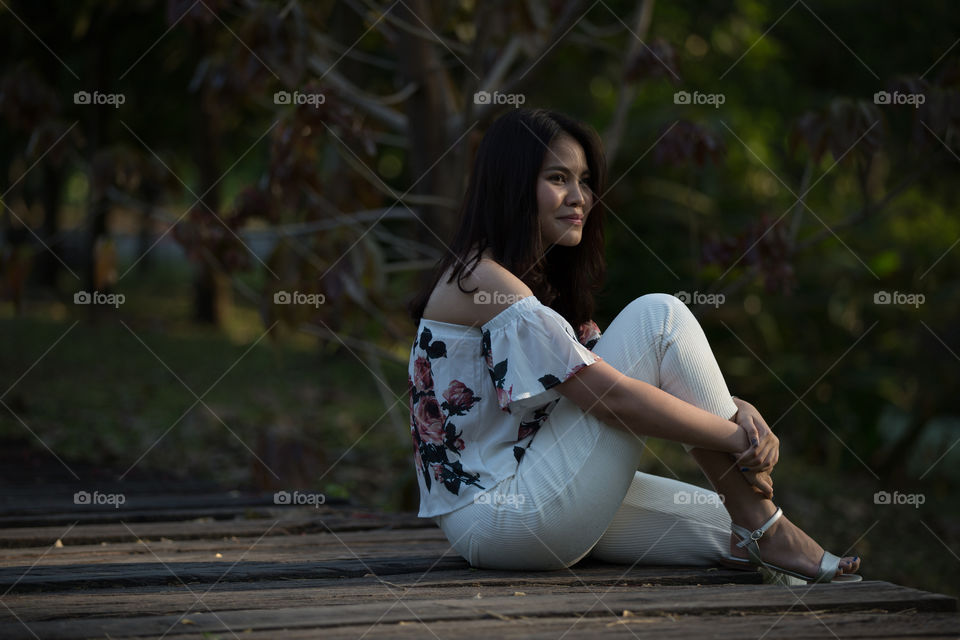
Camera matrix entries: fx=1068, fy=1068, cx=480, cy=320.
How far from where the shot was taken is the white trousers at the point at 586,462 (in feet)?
7.18

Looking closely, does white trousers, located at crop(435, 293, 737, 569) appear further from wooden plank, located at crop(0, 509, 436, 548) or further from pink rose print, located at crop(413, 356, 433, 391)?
wooden plank, located at crop(0, 509, 436, 548)

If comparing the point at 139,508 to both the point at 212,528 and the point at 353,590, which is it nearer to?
the point at 212,528

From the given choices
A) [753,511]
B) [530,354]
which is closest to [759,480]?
[753,511]

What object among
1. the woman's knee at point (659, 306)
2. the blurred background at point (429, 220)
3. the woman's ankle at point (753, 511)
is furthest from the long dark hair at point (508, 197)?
the blurred background at point (429, 220)

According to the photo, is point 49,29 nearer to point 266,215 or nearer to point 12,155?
point 12,155

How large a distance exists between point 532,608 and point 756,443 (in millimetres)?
581

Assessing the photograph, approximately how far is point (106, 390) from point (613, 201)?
12.6 ft

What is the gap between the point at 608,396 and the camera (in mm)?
2125

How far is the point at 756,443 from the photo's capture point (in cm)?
215

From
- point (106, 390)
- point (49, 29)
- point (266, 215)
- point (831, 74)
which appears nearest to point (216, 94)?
point (266, 215)

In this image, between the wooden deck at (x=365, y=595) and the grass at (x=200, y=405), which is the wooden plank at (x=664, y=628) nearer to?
the wooden deck at (x=365, y=595)

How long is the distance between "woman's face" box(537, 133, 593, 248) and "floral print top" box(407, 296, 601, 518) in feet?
0.81

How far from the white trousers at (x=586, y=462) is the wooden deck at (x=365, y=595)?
8 cm

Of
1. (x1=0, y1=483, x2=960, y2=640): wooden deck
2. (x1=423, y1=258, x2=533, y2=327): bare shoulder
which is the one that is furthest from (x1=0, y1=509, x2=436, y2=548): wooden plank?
(x1=423, y1=258, x2=533, y2=327): bare shoulder
